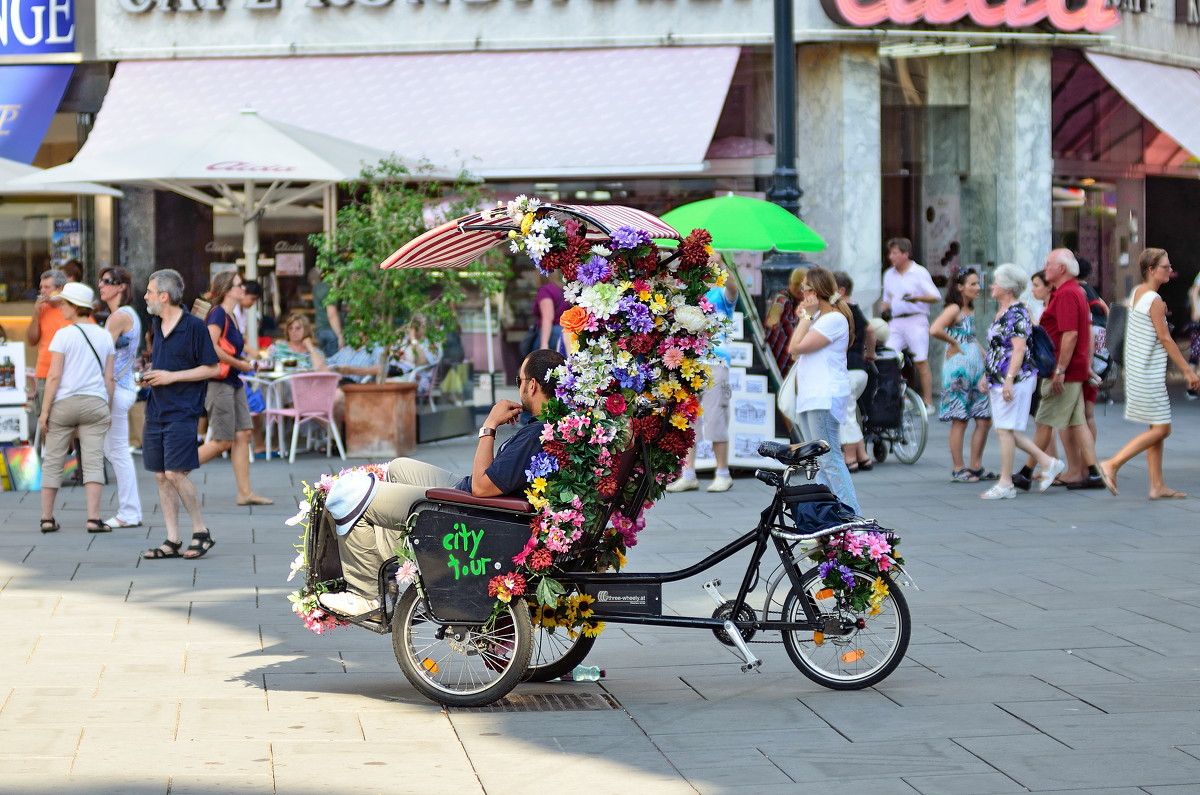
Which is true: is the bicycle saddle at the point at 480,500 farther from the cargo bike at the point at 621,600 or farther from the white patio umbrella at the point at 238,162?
the white patio umbrella at the point at 238,162

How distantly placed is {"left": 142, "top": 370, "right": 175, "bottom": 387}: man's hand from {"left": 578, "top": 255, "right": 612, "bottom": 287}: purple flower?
388 centimetres

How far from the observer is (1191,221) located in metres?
22.2

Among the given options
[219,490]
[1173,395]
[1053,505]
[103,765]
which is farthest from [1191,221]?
[103,765]

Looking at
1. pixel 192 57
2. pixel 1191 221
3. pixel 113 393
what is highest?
pixel 192 57

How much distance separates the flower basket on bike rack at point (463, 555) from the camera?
233 inches

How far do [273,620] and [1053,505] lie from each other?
5.98 m

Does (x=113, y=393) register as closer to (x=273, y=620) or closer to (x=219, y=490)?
(x=219, y=490)

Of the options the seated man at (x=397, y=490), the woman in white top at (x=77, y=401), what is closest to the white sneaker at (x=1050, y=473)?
the seated man at (x=397, y=490)

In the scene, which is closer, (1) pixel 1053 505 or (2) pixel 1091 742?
(2) pixel 1091 742

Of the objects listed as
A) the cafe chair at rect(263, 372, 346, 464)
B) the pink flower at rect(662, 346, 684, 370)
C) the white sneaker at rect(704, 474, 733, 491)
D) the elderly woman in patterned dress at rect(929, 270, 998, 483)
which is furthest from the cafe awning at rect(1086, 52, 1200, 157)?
the pink flower at rect(662, 346, 684, 370)

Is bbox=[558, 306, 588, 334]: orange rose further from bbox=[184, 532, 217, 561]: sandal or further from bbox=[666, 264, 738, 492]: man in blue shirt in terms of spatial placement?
bbox=[666, 264, 738, 492]: man in blue shirt

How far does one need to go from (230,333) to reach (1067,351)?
5935 mm

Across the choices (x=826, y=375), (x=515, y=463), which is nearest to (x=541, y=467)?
(x=515, y=463)

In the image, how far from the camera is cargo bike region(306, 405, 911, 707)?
592 centimetres
